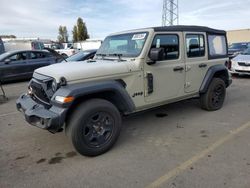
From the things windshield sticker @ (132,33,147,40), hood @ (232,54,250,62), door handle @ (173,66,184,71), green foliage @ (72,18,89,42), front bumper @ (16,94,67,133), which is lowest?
front bumper @ (16,94,67,133)

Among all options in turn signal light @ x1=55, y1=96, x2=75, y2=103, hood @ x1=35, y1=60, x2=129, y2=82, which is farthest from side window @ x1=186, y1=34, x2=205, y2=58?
turn signal light @ x1=55, y1=96, x2=75, y2=103

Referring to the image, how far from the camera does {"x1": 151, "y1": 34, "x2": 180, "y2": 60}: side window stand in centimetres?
412

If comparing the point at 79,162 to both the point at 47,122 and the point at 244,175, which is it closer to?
the point at 47,122

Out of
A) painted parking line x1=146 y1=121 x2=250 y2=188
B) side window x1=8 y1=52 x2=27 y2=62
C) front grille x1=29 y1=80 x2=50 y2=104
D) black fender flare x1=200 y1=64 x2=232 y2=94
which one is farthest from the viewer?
side window x1=8 y1=52 x2=27 y2=62

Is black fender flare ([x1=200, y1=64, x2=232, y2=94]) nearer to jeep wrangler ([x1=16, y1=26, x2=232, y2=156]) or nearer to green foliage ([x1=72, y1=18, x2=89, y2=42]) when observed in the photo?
jeep wrangler ([x1=16, y1=26, x2=232, y2=156])

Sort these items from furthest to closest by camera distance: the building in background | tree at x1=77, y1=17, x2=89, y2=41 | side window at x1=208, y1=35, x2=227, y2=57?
tree at x1=77, y1=17, x2=89, y2=41, the building in background, side window at x1=208, y1=35, x2=227, y2=57

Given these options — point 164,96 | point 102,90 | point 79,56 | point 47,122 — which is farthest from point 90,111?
point 79,56

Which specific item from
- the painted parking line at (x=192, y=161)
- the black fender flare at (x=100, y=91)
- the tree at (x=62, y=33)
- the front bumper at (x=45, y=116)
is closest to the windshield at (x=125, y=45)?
the black fender flare at (x=100, y=91)

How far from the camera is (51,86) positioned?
3338 mm

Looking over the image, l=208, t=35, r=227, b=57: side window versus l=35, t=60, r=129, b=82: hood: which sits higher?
l=208, t=35, r=227, b=57: side window

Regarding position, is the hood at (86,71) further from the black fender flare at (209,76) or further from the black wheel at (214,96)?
the black wheel at (214,96)

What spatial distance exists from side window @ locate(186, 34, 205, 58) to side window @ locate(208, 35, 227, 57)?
0.29 meters

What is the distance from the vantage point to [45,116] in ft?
10.2

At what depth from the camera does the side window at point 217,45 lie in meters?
5.17
